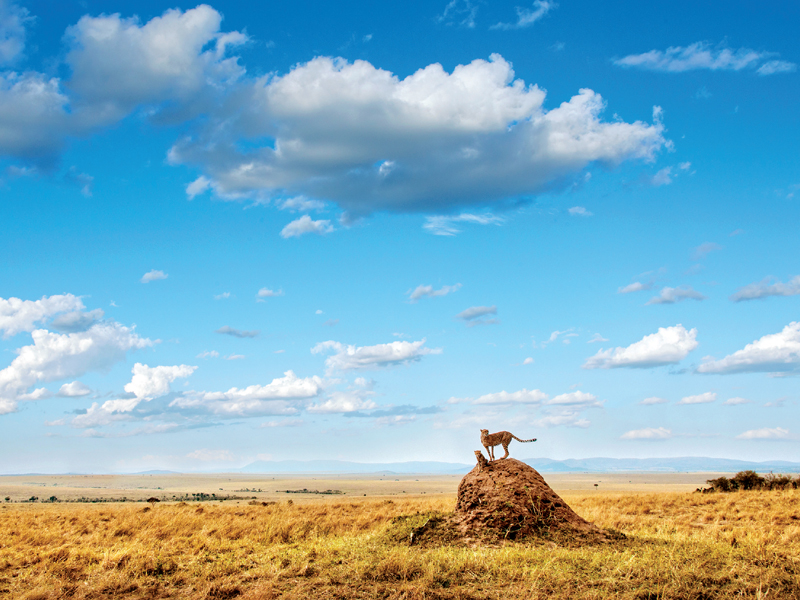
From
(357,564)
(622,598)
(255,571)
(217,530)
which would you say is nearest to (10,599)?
(255,571)

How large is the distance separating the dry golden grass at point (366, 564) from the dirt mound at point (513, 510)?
0.91m

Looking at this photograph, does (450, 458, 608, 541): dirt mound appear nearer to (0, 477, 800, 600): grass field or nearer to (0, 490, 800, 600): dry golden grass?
(0, 477, 800, 600): grass field

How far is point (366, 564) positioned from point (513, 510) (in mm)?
4400

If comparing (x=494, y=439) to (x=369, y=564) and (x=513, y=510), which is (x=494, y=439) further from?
(x=369, y=564)

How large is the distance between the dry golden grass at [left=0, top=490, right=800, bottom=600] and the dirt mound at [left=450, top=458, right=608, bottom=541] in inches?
35.7

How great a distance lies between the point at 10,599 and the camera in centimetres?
1077

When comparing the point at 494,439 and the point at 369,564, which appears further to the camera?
the point at 494,439

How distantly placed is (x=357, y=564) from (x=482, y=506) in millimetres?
4245

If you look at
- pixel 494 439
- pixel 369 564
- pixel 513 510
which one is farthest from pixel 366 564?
pixel 494 439

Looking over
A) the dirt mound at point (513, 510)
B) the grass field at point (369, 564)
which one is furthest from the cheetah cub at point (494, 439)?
the grass field at point (369, 564)

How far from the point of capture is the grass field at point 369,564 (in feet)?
32.8

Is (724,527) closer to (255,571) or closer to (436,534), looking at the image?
(436,534)

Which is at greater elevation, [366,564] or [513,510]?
[513,510]

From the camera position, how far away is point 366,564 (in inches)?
461
